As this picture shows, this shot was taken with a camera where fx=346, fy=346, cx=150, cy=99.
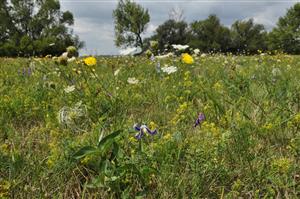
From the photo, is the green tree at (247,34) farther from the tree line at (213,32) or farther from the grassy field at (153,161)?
the grassy field at (153,161)

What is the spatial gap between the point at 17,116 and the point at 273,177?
2044 millimetres

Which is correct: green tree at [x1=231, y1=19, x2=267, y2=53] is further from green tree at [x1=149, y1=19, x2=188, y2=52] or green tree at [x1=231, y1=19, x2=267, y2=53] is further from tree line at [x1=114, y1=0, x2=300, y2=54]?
green tree at [x1=149, y1=19, x2=188, y2=52]

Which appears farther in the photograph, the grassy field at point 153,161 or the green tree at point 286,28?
the green tree at point 286,28

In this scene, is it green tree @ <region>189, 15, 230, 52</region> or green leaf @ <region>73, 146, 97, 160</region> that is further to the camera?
green tree @ <region>189, 15, 230, 52</region>

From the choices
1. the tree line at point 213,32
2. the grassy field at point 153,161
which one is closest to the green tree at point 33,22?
the tree line at point 213,32

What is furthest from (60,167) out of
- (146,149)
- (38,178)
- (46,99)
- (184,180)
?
(46,99)

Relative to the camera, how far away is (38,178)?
1.69 m

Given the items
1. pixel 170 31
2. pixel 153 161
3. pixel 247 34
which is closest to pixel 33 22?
pixel 170 31

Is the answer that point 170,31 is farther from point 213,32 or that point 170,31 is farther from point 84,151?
point 84,151

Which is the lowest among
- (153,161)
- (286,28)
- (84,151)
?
(286,28)

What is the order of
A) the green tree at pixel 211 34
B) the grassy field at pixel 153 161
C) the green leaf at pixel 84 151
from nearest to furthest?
the green leaf at pixel 84 151 → the grassy field at pixel 153 161 → the green tree at pixel 211 34

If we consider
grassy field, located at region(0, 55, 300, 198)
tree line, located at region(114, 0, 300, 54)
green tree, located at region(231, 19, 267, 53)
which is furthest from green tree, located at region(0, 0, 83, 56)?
grassy field, located at region(0, 55, 300, 198)

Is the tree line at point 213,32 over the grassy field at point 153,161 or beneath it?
beneath

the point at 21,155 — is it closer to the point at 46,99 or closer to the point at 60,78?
the point at 46,99
